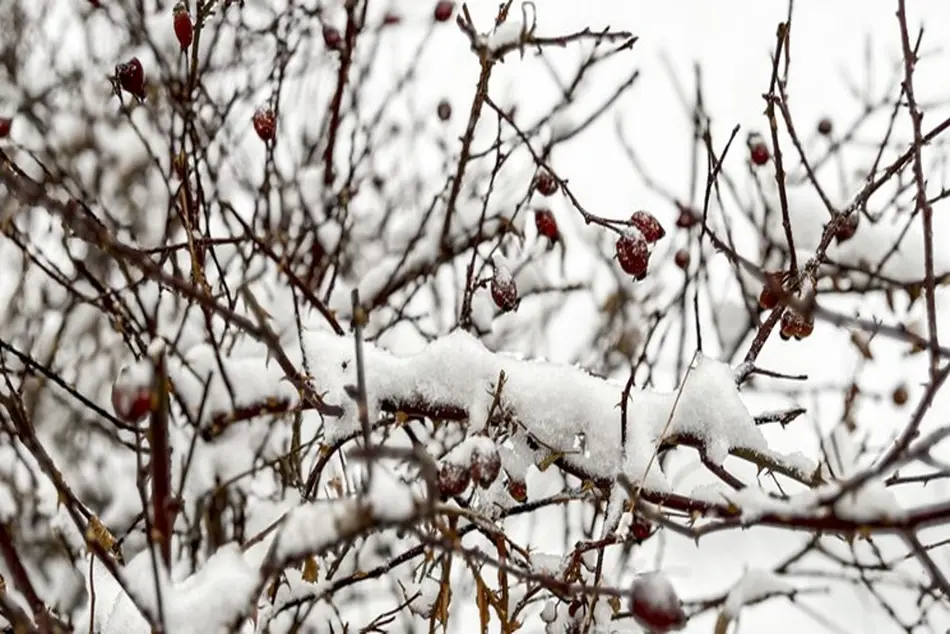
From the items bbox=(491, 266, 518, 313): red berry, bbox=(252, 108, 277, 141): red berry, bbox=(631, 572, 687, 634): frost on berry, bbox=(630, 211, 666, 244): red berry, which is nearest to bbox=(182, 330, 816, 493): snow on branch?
bbox=(491, 266, 518, 313): red berry

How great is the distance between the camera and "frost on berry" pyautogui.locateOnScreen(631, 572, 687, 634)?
1027 millimetres

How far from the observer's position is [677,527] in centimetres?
96

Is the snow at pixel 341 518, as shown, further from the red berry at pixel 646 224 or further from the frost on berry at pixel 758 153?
the frost on berry at pixel 758 153

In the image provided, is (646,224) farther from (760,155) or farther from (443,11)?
(443,11)

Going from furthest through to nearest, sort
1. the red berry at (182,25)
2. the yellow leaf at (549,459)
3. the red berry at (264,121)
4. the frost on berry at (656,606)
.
Result: the red berry at (264,121)
the red berry at (182,25)
the yellow leaf at (549,459)
the frost on berry at (656,606)

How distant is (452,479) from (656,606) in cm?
36

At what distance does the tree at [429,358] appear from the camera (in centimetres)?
111

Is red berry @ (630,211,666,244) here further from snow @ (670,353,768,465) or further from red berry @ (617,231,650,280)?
snow @ (670,353,768,465)

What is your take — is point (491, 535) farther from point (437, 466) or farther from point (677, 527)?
point (677, 527)

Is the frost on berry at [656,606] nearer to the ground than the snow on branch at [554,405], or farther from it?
nearer to the ground

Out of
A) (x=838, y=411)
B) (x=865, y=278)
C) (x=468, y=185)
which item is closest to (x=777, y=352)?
(x=838, y=411)

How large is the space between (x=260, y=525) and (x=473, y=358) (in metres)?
1.47

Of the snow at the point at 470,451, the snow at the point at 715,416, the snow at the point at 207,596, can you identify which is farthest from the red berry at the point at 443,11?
the snow at the point at 207,596

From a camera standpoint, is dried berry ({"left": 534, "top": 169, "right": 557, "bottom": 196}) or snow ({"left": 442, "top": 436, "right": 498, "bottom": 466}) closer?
snow ({"left": 442, "top": 436, "right": 498, "bottom": 466})
